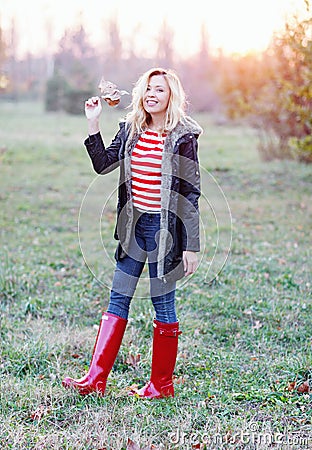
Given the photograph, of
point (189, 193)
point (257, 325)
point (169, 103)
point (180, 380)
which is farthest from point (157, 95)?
point (257, 325)

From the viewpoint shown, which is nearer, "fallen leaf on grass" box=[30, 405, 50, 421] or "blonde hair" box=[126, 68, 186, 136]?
"fallen leaf on grass" box=[30, 405, 50, 421]

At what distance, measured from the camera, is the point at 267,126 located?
49.7 feet

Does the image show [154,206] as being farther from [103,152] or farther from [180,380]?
[180,380]

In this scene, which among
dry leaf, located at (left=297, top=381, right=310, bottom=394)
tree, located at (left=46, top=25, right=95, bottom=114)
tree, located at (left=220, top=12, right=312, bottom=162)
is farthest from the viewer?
tree, located at (left=46, top=25, right=95, bottom=114)

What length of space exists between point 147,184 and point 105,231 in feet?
14.5

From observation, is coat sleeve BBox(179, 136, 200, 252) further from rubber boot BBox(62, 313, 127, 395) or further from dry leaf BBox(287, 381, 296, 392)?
dry leaf BBox(287, 381, 296, 392)

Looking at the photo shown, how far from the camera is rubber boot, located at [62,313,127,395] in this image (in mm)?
3328

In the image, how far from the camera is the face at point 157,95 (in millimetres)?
3236

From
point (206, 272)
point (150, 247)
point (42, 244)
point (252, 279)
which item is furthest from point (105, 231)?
point (150, 247)

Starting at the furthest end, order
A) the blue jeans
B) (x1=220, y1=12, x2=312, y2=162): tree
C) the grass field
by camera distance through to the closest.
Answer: (x1=220, y1=12, x2=312, y2=162): tree < the blue jeans < the grass field

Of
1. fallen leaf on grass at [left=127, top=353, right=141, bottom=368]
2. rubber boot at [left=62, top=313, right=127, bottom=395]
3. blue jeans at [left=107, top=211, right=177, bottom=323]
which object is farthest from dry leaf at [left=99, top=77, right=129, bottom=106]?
fallen leaf on grass at [left=127, top=353, right=141, bottom=368]

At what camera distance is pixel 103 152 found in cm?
331

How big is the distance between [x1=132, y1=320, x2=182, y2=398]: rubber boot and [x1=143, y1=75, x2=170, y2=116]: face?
123 centimetres

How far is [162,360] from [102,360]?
1.15ft
